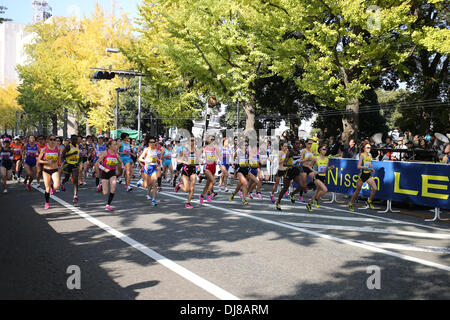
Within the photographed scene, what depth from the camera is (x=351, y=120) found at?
62.7 feet

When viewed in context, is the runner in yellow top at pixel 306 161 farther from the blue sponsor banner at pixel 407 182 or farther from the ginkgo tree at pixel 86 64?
the ginkgo tree at pixel 86 64

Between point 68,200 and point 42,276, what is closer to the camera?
point 42,276

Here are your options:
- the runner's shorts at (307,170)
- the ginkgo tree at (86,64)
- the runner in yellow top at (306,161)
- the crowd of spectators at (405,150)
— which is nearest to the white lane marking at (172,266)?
the runner in yellow top at (306,161)

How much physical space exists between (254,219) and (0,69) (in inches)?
6244

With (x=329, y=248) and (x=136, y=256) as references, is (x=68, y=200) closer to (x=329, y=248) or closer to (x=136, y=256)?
(x=136, y=256)

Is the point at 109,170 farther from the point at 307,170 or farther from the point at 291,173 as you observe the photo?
the point at 307,170

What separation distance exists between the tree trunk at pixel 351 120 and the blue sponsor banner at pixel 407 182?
5.95 m

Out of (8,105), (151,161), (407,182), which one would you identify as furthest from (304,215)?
(8,105)

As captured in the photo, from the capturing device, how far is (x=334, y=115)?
104 feet

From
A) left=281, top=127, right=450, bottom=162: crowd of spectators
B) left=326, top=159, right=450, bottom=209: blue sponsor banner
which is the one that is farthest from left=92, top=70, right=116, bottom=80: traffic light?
left=326, top=159, right=450, bottom=209: blue sponsor banner

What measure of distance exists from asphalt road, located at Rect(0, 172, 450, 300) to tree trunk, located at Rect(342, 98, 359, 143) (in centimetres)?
881

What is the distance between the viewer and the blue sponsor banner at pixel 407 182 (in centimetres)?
1038
